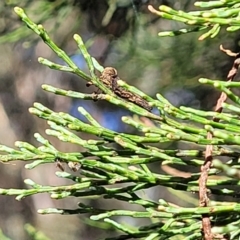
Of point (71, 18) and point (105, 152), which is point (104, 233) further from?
point (105, 152)

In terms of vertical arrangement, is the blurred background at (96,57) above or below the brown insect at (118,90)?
above

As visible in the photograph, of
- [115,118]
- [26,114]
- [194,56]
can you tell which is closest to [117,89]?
[194,56]

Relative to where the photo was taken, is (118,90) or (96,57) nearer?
(118,90)

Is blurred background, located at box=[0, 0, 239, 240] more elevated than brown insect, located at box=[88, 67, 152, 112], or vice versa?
blurred background, located at box=[0, 0, 239, 240]

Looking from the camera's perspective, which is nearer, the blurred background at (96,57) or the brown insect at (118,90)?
the brown insect at (118,90)

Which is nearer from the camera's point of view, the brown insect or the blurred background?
A: the brown insect

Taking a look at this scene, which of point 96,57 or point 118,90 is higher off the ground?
point 96,57
